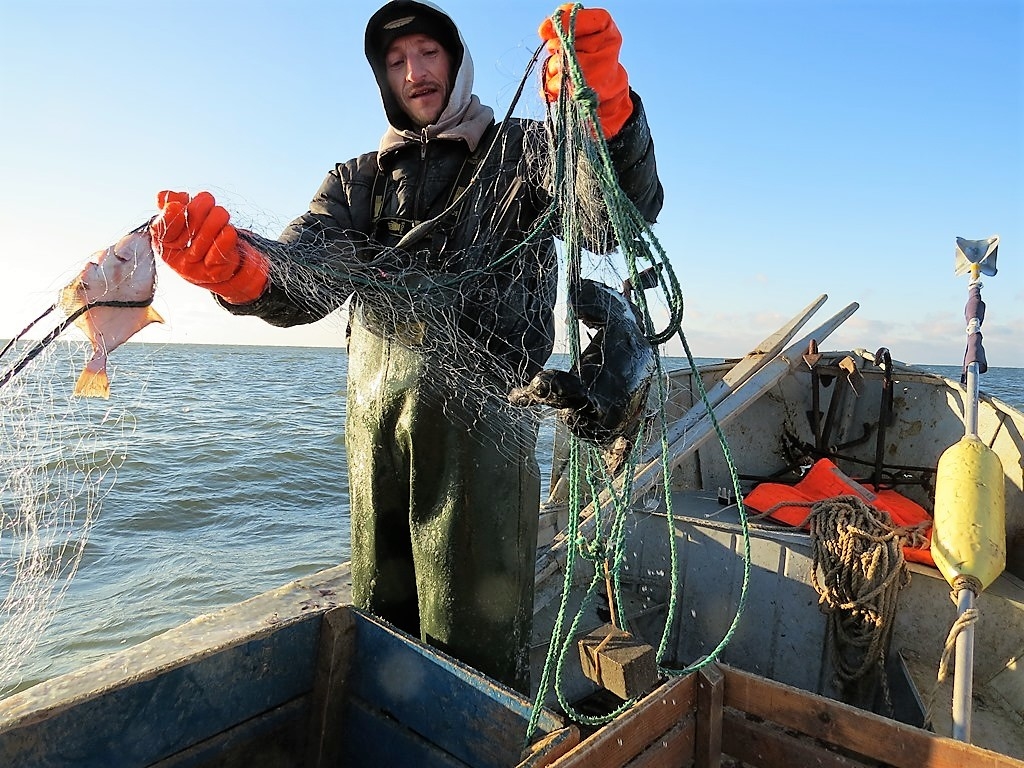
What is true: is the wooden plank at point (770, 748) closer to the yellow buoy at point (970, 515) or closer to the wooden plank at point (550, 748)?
the wooden plank at point (550, 748)

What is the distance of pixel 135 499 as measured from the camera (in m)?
9.90

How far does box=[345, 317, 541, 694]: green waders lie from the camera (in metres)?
2.37

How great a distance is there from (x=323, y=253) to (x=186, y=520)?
28.1ft

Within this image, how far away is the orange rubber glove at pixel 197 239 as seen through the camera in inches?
74.4

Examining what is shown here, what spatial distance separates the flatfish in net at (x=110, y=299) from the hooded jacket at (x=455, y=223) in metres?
0.33

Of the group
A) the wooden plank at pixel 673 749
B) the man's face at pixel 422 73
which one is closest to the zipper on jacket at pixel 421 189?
the man's face at pixel 422 73

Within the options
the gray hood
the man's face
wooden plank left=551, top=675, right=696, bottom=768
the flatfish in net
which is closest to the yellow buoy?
wooden plank left=551, top=675, right=696, bottom=768

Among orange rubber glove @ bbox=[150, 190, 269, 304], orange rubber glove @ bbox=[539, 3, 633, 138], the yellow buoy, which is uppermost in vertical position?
orange rubber glove @ bbox=[539, 3, 633, 138]

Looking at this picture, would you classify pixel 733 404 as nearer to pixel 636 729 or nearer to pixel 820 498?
pixel 820 498

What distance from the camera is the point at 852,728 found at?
1.83 meters

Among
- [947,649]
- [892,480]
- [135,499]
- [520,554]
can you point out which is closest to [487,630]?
[520,554]

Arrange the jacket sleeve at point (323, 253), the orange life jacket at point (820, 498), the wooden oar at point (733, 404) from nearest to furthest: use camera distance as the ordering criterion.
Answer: the jacket sleeve at point (323, 253), the wooden oar at point (733, 404), the orange life jacket at point (820, 498)

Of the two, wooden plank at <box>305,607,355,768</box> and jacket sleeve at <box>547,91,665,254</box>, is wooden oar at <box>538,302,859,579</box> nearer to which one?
wooden plank at <box>305,607,355,768</box>

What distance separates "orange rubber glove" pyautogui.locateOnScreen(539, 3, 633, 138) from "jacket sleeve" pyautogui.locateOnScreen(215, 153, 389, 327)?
34.9 inches
